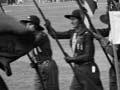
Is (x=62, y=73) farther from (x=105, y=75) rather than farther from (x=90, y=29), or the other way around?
(x=90, y=29)

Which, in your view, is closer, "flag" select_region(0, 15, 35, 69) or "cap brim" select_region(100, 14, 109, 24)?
Result: "flag" select_region(0, 15, 35, 69)

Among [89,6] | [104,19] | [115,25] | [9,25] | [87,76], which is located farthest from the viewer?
[104,19]

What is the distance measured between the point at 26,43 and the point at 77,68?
15.4 feet

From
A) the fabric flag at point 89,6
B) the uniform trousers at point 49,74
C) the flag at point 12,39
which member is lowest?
the uniform trousers at point 49,74

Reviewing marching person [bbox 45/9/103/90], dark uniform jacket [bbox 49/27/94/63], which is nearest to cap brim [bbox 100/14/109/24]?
marching person [bbox 45/9/103/90]

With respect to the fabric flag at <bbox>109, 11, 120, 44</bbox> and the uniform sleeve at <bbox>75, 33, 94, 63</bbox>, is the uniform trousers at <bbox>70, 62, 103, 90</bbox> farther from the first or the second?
the fabric flag at <bbox>109, 11, 120, 44</bbox>

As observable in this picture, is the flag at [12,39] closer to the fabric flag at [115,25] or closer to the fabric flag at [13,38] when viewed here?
the fabric flag at [13,38]

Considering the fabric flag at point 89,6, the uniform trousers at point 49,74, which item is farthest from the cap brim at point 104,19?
the uniform trousers at point 49,74

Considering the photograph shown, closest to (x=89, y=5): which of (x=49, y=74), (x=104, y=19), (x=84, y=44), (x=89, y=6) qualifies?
(x=89, y=6)

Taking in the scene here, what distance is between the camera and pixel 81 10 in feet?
27.0

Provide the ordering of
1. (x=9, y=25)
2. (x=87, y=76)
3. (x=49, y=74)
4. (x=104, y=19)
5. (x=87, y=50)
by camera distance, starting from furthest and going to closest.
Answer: (x=104, y=19) → (x=49, y=74) → (x=87, y=76) → (x=87, y=50) → (x=9, y=25)

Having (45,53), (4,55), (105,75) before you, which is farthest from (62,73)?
(4,55)

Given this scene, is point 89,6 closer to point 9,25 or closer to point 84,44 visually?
point 84,44

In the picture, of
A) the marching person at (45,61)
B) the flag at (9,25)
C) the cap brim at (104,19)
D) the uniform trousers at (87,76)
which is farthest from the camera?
the cap brim at (104,19)
